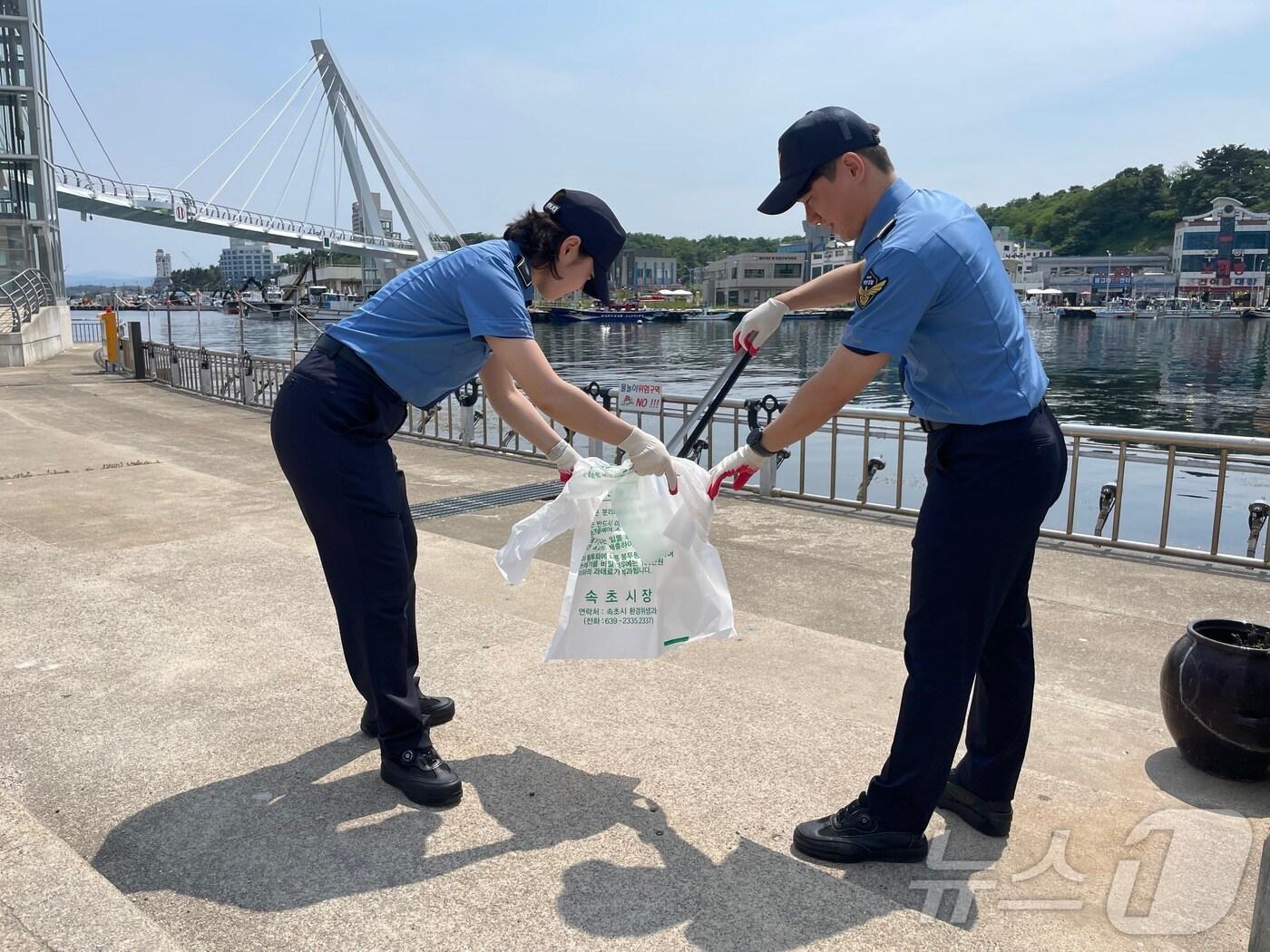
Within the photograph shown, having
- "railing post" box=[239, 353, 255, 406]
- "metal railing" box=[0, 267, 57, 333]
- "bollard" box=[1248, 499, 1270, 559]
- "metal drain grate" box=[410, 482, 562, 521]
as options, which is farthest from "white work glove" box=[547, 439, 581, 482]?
"metal railing" box=[0, 267, 57, 333]

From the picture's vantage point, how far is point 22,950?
6.40 ft

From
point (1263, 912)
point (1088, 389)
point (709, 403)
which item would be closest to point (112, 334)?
point (709, 403)

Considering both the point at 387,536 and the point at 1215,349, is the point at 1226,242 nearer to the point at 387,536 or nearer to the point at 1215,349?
the point at 1215,349

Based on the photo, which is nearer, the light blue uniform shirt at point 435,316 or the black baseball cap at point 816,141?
the black baseball cap at point 816,141

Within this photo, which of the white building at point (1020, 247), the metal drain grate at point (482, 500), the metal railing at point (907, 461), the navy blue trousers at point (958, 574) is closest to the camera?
the navy blue trousers at point (958, 574)

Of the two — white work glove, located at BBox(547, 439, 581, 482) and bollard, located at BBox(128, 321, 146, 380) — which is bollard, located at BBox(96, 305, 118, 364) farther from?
white work glove, located at BBox(547, 439, 581, 482)

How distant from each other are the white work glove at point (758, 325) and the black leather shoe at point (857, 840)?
1427 mm

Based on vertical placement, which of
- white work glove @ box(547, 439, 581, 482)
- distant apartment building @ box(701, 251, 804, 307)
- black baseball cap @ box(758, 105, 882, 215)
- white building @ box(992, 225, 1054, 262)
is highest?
white building @ box(992, 225, 1054, 262)

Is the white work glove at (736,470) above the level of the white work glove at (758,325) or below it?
below

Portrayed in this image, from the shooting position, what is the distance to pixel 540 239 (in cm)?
277

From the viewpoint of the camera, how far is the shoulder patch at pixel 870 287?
224cm

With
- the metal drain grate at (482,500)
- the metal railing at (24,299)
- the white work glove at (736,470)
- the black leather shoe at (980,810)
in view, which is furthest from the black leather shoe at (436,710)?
the metal railing at (24,299)

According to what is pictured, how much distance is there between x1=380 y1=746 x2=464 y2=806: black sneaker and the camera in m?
2.69

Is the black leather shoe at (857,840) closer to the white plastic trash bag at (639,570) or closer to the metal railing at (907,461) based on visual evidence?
the white plastic trash bag at (639,570)
